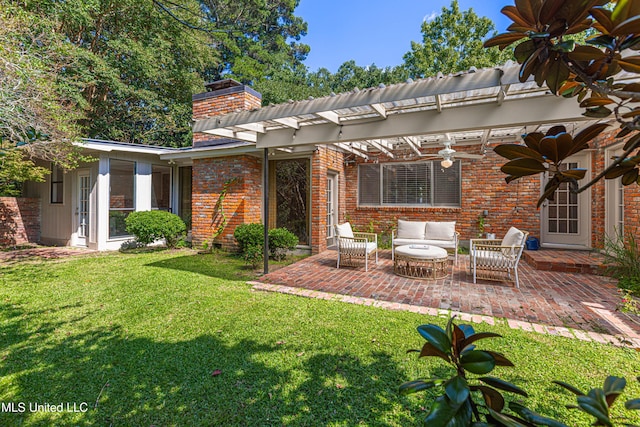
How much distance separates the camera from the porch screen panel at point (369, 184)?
9.96 m

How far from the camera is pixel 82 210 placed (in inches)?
374

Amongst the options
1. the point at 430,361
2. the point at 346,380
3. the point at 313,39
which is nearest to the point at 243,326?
the point at 346,380

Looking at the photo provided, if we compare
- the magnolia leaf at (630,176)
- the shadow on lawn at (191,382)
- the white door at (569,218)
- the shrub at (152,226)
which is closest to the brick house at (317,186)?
the white door at (569,218)

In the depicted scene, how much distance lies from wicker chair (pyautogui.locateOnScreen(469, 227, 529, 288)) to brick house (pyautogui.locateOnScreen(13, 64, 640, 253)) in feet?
7.00

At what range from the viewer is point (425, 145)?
29.7 ft

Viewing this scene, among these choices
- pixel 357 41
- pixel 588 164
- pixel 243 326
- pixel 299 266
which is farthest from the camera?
pixel 357 41

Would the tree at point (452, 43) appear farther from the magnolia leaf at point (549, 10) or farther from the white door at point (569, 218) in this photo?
the magnolia leaf at point (549, 10)

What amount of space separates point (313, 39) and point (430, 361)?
88.3 ft

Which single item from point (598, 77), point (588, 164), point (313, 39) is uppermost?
point (313, 39)

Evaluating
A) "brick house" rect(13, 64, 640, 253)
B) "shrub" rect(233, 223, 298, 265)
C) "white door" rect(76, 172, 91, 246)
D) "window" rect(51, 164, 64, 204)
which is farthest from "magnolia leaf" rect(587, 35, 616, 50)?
"window" rect(51, 164, 64, 204)

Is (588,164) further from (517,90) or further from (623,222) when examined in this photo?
(517,90)

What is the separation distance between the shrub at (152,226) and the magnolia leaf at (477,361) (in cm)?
930

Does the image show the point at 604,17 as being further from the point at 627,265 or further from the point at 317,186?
the point at 317,186

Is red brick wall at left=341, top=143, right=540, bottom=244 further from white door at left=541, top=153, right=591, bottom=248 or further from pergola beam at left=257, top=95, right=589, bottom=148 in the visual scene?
pergola beam at left=257, top=95, right=589, bottom=148
